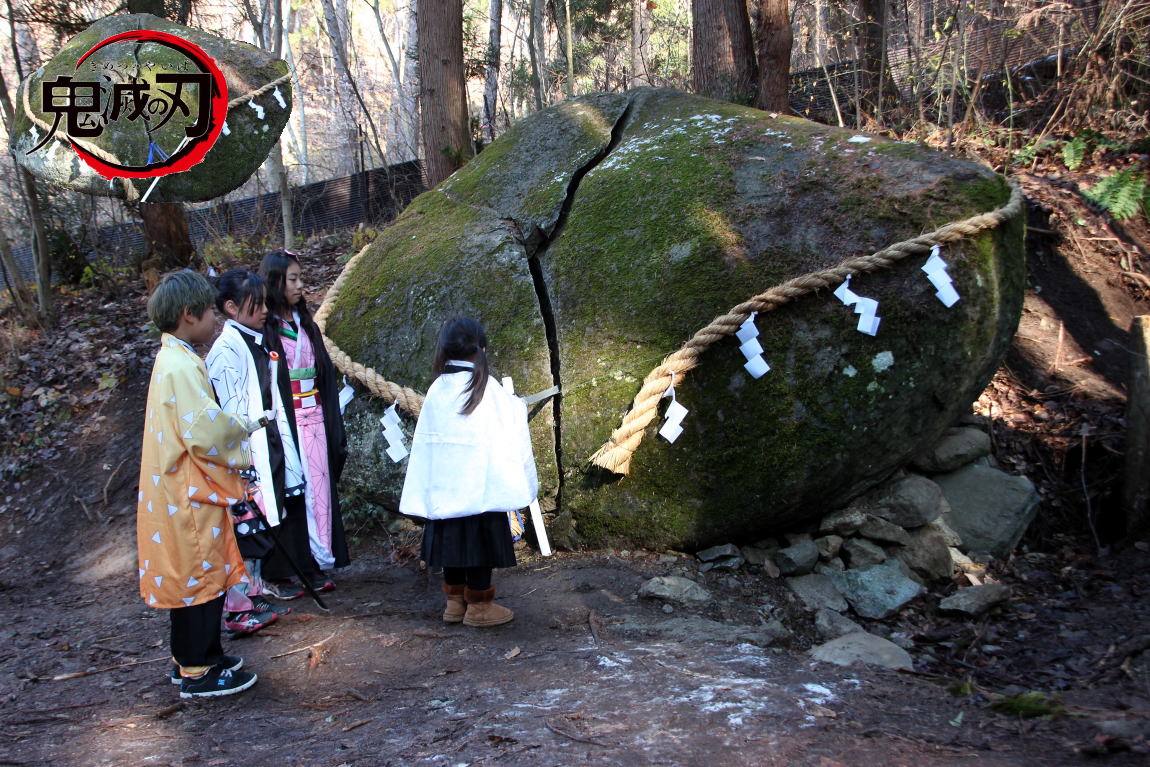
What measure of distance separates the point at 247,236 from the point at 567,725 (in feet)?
26.3

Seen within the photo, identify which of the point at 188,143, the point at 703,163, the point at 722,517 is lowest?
the point at 722,517

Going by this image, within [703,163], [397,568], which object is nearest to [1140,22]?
[703,163]

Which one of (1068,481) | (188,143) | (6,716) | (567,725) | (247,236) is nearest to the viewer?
(567,725)

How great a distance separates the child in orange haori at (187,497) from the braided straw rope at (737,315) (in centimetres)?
172

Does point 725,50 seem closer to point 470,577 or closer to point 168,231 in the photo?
point 470,577

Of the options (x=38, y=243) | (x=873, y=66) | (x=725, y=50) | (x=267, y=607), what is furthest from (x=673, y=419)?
(x=38, y=243)

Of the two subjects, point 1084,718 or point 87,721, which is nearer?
point 1084,718

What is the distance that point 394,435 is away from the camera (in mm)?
4316

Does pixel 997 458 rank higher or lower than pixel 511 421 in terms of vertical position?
lower

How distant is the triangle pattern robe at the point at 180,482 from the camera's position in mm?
2750

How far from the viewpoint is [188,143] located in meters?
6.12

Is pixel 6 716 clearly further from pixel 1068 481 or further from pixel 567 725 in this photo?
pixel 1068 481

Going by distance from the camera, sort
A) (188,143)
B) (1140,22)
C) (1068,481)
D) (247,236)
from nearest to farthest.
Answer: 1. (1068,481)
2. (188,143)
3. (1140,22)
4. (247,236)

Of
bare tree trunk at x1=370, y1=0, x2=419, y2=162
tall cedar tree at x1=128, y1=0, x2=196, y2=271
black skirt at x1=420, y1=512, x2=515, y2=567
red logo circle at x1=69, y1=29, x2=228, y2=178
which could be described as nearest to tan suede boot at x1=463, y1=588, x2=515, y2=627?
black skirt at x1=420, y1=512, x2=515, y2=567
